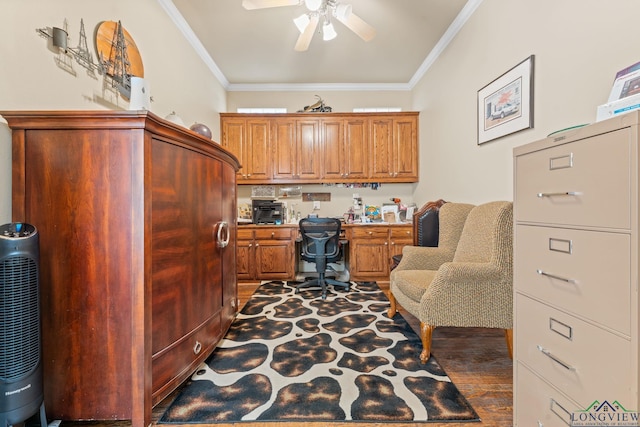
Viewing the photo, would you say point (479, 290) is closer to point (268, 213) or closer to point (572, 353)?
point (572, 353)

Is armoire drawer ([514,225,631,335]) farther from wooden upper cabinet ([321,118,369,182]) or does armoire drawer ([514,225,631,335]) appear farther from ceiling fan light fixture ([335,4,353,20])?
wooden upper cabinet ([321,118,369,182])

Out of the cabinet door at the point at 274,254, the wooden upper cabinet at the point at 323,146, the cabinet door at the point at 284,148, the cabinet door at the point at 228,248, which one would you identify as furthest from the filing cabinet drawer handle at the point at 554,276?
the cabinet door at the point at 284,148

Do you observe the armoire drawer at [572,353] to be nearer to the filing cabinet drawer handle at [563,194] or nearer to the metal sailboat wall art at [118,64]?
the filing cabinet drawer handle at [563,194]

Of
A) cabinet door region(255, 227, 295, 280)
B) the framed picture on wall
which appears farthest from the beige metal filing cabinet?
cabinet door region(255, 227, 295, 280)

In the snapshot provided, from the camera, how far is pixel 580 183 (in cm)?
88

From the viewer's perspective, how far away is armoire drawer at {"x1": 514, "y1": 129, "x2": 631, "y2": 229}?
765 mm

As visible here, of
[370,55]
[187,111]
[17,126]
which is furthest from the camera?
[370,55]

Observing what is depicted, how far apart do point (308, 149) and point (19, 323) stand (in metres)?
3.44

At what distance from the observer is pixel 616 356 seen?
2.56ft

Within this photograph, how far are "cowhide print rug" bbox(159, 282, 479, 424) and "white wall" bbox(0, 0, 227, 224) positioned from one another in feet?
4.28

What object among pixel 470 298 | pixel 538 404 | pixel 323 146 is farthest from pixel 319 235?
pixel 538 404

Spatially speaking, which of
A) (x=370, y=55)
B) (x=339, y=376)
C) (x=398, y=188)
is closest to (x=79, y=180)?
(x=339, y=376)

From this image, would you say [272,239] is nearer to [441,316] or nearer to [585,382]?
[441,316]

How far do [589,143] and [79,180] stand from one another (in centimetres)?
191
